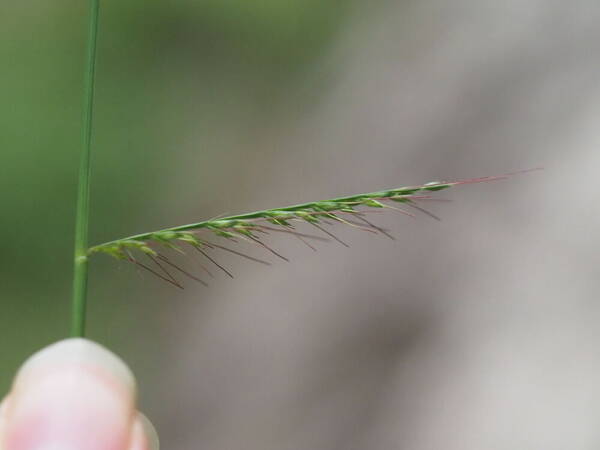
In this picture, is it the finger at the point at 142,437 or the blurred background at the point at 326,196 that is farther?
the blurred background at the point at 326,196

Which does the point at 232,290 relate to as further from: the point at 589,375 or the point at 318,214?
Answer: the point at 318,214

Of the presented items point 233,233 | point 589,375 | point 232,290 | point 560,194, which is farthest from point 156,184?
point 233,233

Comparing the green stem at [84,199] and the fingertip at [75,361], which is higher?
the green stem at [84,199]

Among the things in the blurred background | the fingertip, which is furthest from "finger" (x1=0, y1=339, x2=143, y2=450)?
the blurred background

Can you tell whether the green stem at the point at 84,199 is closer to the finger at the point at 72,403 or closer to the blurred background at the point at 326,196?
the finger at the point at 72,403

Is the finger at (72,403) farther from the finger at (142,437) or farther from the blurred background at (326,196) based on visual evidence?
the blurred background at (326,196)

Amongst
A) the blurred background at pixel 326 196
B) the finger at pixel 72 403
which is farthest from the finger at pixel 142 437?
the blurred background at pixel 326 196

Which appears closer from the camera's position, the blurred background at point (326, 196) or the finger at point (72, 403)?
the finger at point (72, 403)

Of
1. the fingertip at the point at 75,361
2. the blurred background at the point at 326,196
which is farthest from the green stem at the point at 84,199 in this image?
the blurred background at the point at 326,196
